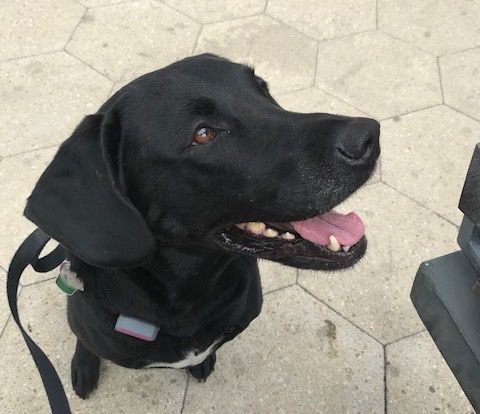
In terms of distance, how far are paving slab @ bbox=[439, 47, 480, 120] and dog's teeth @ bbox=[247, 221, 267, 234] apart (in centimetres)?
228

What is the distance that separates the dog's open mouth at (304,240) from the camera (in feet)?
5.23

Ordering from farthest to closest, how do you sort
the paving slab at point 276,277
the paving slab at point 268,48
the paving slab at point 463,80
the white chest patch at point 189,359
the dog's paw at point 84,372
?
the paving slab at point 268,48
the paving slab at point 463,80
the paving slab at point 276,277
the dog's paw at point 84,372
the white chest patch at point 189,359

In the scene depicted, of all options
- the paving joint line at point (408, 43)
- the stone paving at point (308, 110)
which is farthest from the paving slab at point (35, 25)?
the paving joint line at point (408, 43)

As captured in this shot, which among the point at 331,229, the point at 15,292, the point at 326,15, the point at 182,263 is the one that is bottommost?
the point at 326,15

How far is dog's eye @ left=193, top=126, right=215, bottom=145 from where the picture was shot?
5.00 feet

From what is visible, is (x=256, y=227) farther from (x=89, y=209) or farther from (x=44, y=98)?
(x=44, y=98)

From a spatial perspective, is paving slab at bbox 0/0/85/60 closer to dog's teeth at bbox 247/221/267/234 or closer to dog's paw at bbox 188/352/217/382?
dog's paw at bbox 188/352/217/382

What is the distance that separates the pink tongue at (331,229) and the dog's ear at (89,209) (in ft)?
1.58

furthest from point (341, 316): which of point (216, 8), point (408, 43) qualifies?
point (216, 8)

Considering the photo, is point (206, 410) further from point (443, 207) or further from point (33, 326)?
point (443, 207)

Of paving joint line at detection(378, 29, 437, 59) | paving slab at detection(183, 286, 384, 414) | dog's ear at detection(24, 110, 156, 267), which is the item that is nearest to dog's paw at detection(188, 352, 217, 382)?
paving slab at detection(183, 286, 384, 414)

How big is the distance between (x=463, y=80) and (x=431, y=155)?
74cm

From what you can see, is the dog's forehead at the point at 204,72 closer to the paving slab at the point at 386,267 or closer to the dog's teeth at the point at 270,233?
the dog's teeth at the point at 270,233

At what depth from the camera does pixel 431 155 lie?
320 cm
